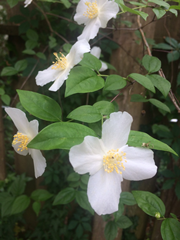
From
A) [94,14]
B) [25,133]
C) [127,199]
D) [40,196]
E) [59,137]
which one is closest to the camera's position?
[59,137]

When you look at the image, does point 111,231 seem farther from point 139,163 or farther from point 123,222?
point 139,163

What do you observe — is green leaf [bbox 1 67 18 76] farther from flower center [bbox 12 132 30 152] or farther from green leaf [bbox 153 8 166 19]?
green leaf [bbox 153 8 166 19]

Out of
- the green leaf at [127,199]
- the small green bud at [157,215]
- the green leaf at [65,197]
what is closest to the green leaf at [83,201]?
the green leaf at [65,197]

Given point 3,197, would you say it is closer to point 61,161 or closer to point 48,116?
point 61,161

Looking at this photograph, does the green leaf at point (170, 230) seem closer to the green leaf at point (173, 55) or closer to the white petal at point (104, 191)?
the white petal at point (104, 191)

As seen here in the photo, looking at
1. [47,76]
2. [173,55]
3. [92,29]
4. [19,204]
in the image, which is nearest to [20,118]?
[47,76]

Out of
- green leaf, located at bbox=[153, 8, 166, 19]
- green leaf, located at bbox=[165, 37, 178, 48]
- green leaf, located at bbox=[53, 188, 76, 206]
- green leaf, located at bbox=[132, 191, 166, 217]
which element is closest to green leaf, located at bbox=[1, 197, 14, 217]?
green leaf, located at bbox=[53, 188, 76, 206]
